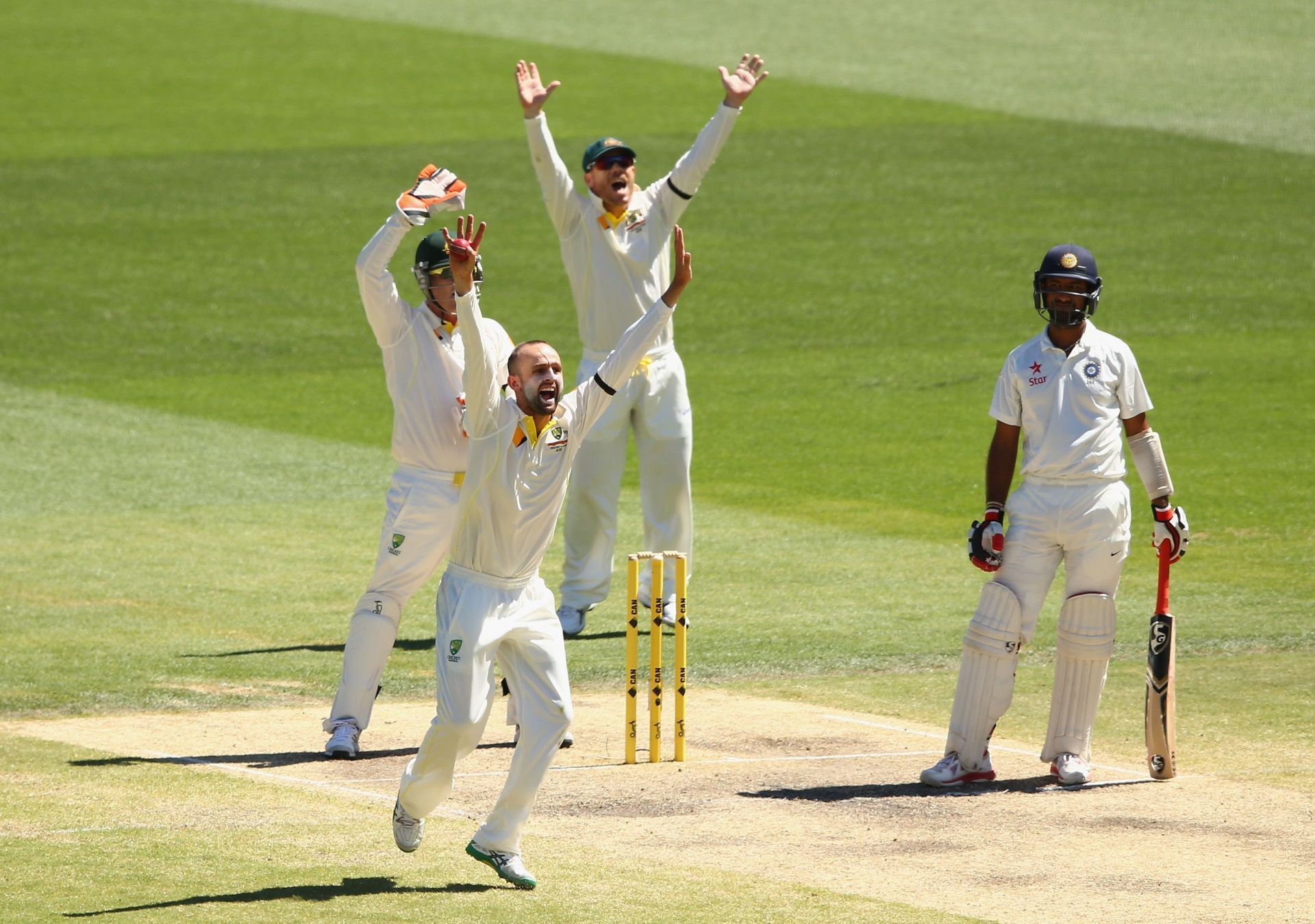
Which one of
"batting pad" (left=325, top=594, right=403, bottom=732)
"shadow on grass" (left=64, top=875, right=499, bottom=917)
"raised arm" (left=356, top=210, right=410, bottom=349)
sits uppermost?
"raised arm" (left=356, top=210, right=410, bottom=349)

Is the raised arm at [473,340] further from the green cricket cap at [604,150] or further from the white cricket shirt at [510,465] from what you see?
the green cricket cap at [604,150]

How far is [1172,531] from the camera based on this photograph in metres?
9.17

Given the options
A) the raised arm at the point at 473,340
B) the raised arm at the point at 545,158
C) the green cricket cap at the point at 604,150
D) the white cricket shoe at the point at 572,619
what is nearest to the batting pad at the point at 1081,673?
the raised arm at the point at 473,340

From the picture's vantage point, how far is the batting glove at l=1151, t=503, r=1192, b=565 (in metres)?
9.16

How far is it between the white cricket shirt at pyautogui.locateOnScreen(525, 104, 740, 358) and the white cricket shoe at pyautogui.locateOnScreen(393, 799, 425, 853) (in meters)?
4.86

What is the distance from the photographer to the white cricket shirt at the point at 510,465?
767cm

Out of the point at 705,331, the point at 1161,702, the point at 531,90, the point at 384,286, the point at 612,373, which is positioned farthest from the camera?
the point at 705,331

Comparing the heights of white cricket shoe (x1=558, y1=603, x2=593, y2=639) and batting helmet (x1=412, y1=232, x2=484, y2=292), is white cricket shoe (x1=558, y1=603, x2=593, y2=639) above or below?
below

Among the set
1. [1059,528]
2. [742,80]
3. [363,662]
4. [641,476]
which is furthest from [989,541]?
[742,80]

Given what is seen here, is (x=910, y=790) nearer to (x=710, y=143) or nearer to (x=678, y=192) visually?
(x=678, y=192)

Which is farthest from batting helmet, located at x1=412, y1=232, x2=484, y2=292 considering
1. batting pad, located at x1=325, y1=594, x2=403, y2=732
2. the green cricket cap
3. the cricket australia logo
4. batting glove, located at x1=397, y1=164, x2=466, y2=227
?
the green cricket cap

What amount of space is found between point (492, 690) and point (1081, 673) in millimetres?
2864

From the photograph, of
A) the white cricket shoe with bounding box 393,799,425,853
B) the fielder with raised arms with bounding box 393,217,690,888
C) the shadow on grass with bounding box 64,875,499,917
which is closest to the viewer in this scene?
the shadow on grass with bounding box 64,875,499,917

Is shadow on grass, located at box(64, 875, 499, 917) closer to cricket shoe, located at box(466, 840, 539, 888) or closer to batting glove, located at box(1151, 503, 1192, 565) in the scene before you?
cricket shoe, located at box(466, 840, 539, 888)
